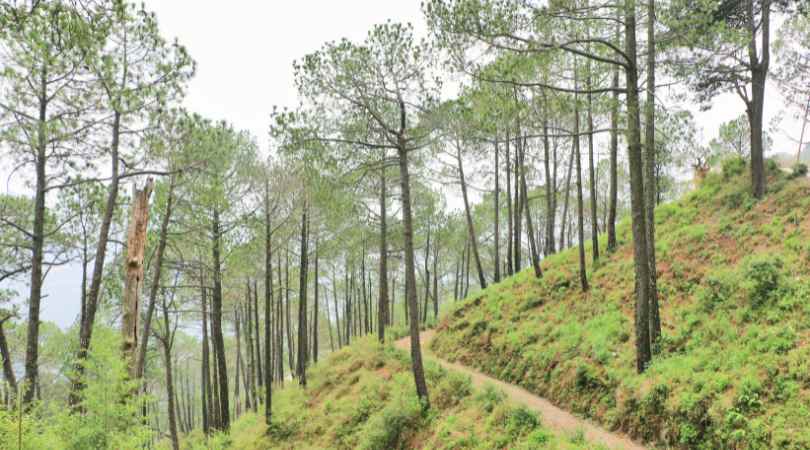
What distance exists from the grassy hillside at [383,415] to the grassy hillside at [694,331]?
1.46 meters

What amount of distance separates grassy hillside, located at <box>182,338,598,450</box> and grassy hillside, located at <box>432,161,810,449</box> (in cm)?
146

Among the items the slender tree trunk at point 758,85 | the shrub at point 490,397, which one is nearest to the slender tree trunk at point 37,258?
the shrub at point 490,397

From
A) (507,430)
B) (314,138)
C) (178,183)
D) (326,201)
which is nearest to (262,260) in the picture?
(178,183)

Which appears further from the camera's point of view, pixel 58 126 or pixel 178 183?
pixel 178 183

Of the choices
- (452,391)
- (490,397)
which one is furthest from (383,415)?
(490,397)

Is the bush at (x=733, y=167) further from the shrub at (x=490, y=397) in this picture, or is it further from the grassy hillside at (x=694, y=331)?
the shrub at (x=490, y=397)

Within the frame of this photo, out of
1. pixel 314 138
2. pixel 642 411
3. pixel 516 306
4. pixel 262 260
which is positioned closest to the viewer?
pixel 642 411

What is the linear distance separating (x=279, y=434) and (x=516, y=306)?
29.7ft

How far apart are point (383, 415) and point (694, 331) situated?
23.7 feet

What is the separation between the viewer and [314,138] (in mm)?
10188

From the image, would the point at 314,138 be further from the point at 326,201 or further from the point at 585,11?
the point at 585,11

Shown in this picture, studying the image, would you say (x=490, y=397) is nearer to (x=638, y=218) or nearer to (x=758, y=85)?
(x=638, y=218)

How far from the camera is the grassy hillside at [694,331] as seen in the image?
250 inches

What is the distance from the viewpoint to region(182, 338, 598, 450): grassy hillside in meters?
8.54
